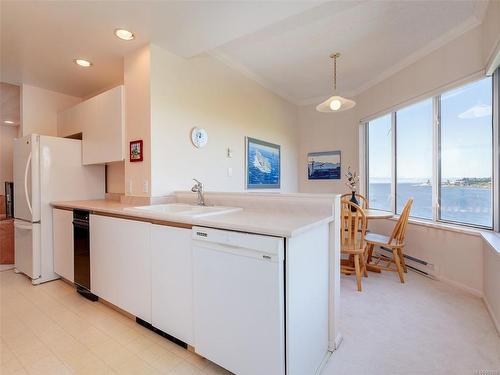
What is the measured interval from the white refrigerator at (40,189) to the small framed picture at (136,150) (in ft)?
3.10

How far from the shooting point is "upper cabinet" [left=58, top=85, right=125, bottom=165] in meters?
2.55

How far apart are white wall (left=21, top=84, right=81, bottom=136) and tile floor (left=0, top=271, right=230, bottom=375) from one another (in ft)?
7.40

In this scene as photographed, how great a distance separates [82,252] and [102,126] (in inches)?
55.0

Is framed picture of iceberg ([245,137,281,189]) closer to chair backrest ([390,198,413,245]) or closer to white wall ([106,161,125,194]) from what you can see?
white wall ([106,161,125,194])

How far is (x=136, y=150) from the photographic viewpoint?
246cm

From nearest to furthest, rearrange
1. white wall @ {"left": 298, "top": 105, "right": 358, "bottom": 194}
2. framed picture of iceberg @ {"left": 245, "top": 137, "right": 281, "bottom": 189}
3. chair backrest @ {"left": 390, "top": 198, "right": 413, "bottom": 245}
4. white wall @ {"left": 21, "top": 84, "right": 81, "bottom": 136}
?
chair backrest @ {"left": 390, "top": 198, "right": 413, "bottom": 245} < white wall @ {"left": 21, "top": 84, "right": 81, "bottom": 136} < framed picture of iceberg @ {"left": 245, "top": 137, "right": 281, "bottom": 189} < white wall @ {"left": 298, "top": 105, "right": 358, "bottom": 194}

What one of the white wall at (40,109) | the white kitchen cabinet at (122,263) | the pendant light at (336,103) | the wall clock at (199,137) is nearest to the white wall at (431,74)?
the pendant light at (336,103)

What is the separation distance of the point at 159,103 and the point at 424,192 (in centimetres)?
336

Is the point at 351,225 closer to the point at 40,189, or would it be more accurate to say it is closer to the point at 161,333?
the point at 161,333

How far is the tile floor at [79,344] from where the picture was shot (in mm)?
1461

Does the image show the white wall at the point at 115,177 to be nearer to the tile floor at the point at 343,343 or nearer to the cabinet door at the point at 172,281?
the tile floor at the point at 343,343

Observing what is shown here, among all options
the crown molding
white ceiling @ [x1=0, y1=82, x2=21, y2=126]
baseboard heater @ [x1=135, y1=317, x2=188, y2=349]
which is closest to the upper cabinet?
white ceiling @ [x1=0, y1=82, x2=21, y2=126]

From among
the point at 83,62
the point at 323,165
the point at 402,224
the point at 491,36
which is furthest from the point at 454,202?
the point at 83,62

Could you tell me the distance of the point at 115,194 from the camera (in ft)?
9.86
